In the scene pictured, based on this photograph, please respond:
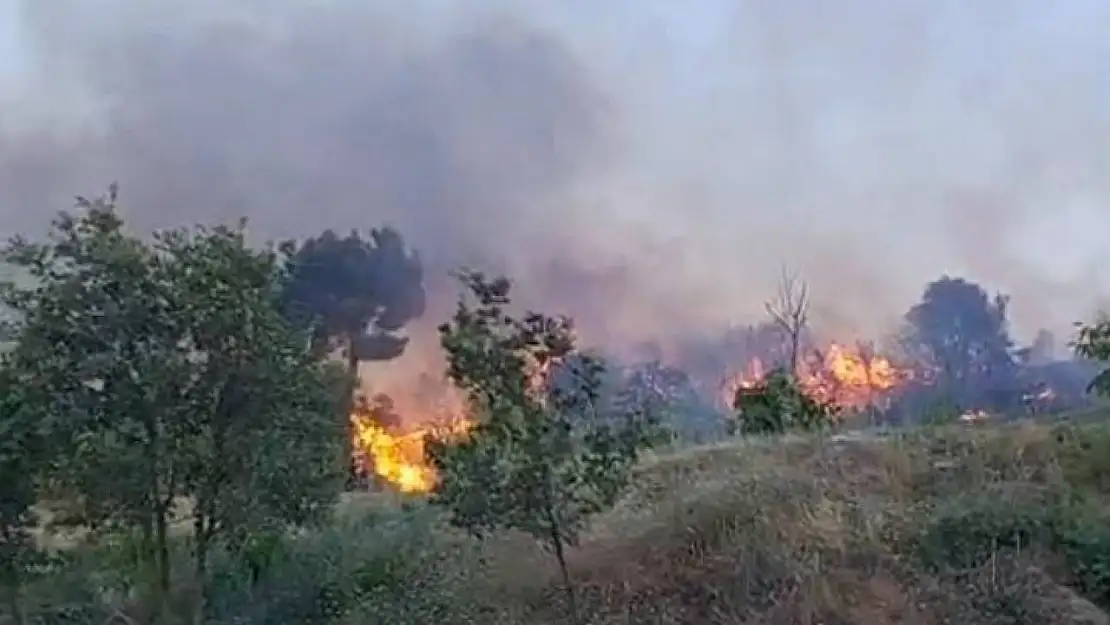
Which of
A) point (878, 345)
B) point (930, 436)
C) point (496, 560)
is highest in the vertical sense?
point (878, 345)

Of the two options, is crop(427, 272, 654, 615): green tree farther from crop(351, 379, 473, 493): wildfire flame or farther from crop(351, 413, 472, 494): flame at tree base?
crop(351, 413, 472, 494): flame at tree base

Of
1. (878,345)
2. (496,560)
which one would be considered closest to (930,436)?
(496,560)

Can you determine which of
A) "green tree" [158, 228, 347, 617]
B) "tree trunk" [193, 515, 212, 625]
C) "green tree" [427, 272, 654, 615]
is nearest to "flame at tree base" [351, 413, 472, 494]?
"tree trunk" [193, 515, 212, 625]

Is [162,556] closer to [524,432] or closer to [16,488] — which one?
[16,488]

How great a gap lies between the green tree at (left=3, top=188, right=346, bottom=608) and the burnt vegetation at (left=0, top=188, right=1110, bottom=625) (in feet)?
0.06

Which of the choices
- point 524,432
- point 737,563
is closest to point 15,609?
point 524,432

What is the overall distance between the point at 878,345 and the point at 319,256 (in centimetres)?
1767

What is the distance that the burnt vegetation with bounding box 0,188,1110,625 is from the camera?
827 centimetres

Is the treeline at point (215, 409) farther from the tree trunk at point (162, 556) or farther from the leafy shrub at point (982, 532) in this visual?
the leafy shrub at point (982, 532)

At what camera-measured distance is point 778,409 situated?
16.4m

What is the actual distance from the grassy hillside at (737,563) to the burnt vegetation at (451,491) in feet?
0.08

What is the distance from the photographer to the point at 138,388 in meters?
8.18

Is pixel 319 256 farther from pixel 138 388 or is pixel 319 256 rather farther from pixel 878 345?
pixel 138 388

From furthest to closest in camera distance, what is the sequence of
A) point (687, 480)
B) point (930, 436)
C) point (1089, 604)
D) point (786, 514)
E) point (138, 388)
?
point (930, 436)
point (687, 480)
point (786, 514)
point (1089, 604)
point (138, 388)
